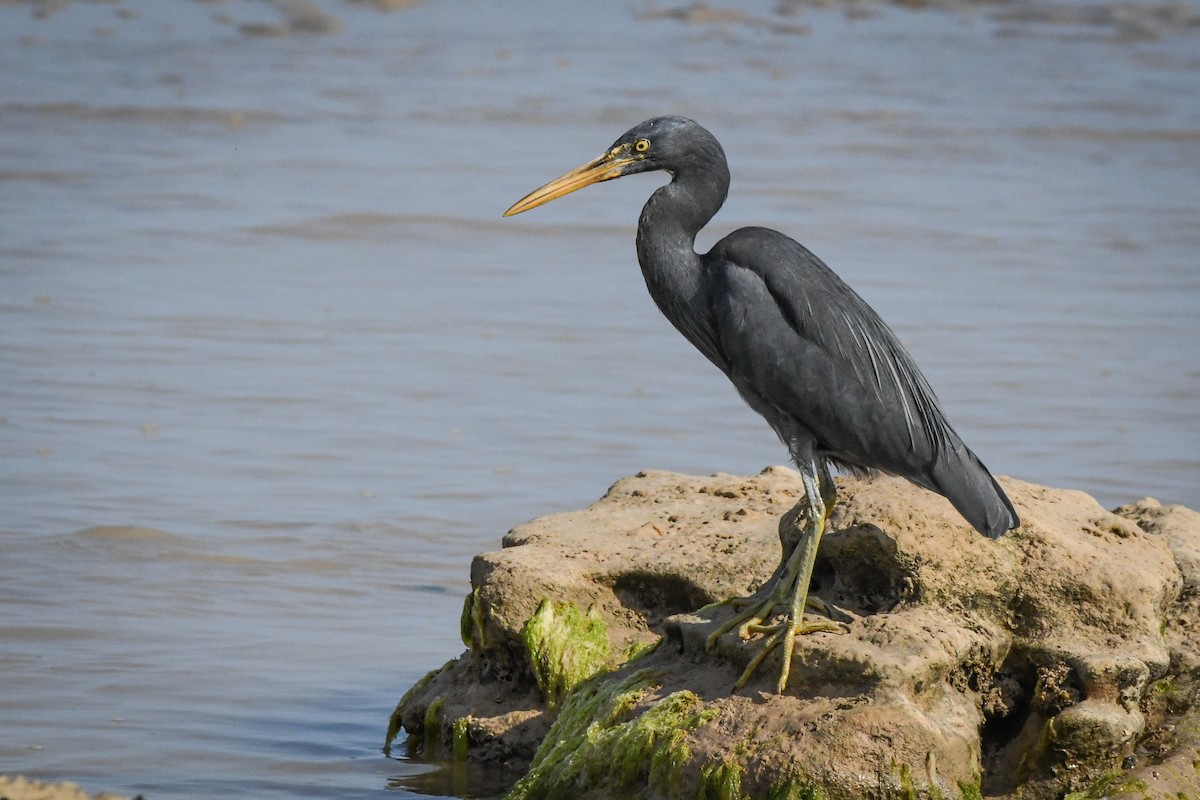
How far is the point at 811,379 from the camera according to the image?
17.8 ft

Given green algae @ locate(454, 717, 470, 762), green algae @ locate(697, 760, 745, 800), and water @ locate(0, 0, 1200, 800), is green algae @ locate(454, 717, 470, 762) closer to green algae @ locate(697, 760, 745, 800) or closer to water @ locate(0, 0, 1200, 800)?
water @ locate(0, 0, 1200, 800)

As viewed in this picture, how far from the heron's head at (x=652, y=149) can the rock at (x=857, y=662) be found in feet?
4.01

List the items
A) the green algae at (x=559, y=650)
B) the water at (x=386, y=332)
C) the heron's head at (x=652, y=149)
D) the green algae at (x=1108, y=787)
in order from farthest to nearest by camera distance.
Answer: the water at (x=386, y=332) → the heron's head at (x=652, y=149) → the green algae at (x=559, y=650) → the green algae at (x=1108, y=787)

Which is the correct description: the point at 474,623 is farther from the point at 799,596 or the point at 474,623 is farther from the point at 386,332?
the point at 386,332

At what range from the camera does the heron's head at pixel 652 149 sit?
19.4 feet

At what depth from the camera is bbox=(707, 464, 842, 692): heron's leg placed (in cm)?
486

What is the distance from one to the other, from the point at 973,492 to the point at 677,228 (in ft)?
4.65

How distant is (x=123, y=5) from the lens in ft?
92.4

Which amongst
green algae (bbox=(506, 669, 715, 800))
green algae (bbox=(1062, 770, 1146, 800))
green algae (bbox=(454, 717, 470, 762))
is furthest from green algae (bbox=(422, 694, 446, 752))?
green algae (bbox=(1062, 770, 1146, 800))

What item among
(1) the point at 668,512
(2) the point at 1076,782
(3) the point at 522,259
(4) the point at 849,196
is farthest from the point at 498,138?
(2) the point at 1076,782

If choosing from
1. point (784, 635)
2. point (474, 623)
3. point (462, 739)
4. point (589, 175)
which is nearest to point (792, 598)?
point (784, 635)

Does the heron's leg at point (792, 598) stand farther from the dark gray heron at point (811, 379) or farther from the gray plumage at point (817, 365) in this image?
the gray plumage at point (817, 365)

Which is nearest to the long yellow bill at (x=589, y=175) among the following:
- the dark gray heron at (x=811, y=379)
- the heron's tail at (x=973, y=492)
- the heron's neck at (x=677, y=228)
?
the heron's neck at (x=677, y=228)

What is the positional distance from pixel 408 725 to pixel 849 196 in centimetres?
1182
